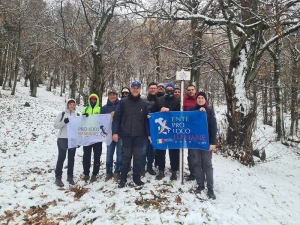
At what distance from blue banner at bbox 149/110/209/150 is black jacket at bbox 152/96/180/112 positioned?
1.37 feet

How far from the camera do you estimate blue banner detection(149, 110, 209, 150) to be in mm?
5227

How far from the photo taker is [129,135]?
5305mm

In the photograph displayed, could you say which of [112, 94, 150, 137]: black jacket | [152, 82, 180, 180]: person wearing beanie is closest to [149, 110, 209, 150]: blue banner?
[112, 94, 150, 137]: black jacket

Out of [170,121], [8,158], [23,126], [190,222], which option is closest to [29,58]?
[23,126]

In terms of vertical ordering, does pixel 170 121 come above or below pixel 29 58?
below

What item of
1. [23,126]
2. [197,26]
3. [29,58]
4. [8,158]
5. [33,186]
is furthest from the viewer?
[29,58]

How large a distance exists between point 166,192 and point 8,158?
6849mm

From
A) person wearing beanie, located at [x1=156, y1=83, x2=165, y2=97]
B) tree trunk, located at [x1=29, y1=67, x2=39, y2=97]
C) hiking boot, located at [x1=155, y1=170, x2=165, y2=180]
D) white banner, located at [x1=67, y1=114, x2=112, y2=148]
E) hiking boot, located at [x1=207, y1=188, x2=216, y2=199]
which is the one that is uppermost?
tree trunk, located at [x1=29, y1=67, x2=39, y2=97]

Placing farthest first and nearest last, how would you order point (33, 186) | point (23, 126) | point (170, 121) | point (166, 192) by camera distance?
1. point (23, 126)
2. point (33, 186)
3. point (170, 121)
4. point (166, 192)

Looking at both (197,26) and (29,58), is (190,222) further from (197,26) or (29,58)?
(29,58)

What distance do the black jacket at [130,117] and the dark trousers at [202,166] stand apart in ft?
4.31

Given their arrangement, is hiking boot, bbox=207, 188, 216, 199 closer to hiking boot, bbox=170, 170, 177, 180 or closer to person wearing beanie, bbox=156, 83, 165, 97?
hiking boot, bbox=170, 170, 177, 180

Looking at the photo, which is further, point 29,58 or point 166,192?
point 29,58

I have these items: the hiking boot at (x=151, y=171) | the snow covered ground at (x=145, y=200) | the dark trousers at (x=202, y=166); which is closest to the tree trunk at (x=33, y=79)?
the snow covered ground at (x=145, y=200)
